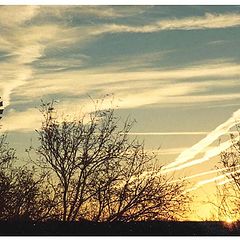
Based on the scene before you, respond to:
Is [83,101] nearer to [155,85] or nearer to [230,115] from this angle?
[155,85]

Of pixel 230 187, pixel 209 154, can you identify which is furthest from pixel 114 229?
pixel 230 187

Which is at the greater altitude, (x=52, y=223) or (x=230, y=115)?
(x=230, y=115)

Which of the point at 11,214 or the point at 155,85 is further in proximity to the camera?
the point at 11,214

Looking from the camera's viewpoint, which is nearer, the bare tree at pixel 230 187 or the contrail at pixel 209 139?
the contrail at pixel 209 139

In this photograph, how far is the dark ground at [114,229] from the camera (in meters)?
5.95

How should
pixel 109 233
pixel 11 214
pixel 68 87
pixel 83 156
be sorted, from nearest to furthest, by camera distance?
1. pixel 109 233
2. pixel 68 87
3. pixel 11 214
4. pixel 83 156

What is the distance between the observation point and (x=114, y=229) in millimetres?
A: 6188

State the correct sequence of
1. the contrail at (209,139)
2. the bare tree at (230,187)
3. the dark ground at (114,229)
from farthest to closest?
the bare tree at (230,187)
the contrail at (209,139)
the dark ground at (114,229)

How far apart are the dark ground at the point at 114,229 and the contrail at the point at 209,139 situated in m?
0.70

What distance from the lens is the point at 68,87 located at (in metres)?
6.49

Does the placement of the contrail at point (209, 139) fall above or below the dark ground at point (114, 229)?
above

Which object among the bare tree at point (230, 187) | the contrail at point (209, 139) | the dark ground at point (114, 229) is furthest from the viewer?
the bare tree at point (230, 187)

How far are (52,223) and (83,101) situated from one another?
1.37 meters
